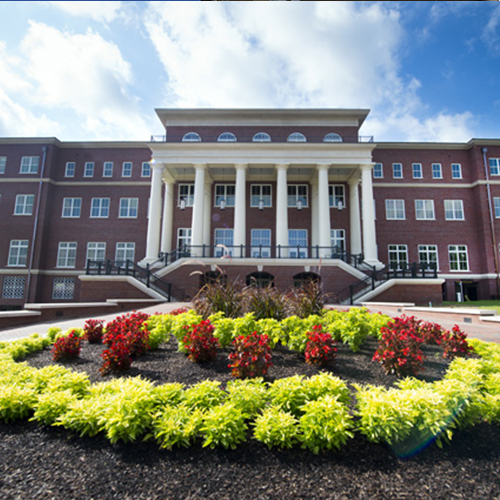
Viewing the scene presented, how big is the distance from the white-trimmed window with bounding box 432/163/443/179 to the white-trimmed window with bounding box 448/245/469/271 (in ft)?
23.2

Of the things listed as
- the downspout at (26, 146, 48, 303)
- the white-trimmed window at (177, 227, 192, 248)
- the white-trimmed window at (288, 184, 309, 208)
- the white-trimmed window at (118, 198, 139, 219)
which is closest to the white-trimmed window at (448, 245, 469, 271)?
the white-trimmed window at (288, 184, 309, 208)

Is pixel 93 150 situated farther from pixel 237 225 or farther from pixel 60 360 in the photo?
pixel 60 360

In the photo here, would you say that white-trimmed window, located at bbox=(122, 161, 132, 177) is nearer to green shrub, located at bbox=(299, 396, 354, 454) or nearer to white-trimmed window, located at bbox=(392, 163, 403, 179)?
white-trimmed window, located at bbox=(392, 163, 403, 179)

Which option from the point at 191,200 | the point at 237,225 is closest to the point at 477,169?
the point at 237,225

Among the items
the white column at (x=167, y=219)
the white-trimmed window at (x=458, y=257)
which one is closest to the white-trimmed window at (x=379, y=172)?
the white-trimmed window at (x=458, y=257)

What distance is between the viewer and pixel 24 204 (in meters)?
32.7

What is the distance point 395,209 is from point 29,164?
36.9 metres

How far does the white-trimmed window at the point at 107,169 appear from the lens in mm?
33531

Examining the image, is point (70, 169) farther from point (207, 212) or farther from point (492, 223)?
point (492, 223)

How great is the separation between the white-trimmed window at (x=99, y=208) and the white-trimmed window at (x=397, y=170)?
1133 inches

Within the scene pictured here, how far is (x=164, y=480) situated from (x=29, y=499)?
1.02 meters

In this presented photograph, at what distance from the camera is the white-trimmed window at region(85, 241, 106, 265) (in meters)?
31.9

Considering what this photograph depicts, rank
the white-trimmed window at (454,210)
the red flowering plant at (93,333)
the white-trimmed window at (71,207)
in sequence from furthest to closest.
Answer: the white-trimmed window at (71,207) → the white-trimmed window at (454,210) → the red flowering plant at (93,333)

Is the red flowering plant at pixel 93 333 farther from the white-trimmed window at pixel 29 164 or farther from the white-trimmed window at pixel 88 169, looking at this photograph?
the white-trimmed window at pixel 29 164
